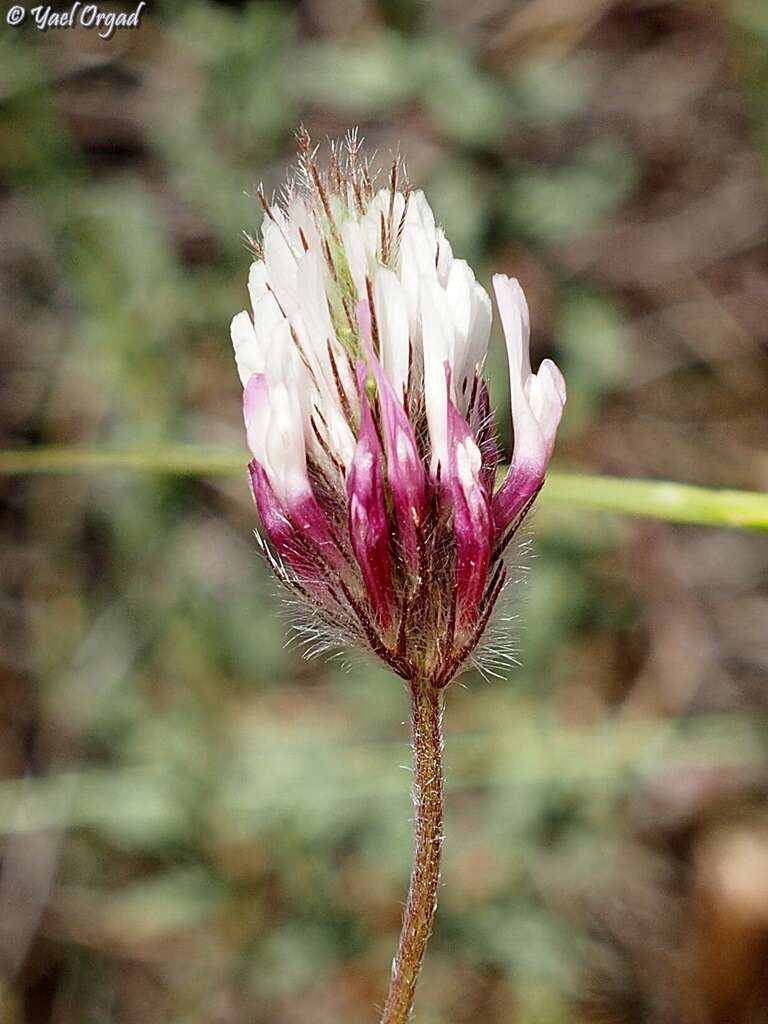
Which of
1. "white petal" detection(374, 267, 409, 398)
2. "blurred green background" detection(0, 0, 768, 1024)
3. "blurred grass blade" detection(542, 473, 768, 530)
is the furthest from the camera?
"blurred green background" detection(0, 0, 768, 1024)

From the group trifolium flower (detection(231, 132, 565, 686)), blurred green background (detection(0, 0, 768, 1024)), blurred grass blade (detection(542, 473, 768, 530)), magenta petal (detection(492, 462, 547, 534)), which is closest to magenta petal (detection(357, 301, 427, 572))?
trifolium flower (detection(231, 132, 565, 686))

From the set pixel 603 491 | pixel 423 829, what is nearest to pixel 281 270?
pixel 423 829

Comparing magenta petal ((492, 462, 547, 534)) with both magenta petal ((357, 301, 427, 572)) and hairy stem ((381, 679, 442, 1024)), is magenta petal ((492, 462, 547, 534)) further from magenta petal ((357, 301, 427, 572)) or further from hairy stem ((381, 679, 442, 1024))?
hairy stem ((381, 679, 442, 1024))

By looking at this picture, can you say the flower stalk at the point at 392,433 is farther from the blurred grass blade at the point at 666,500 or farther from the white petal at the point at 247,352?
the blurred grass blade at the point at 666,500

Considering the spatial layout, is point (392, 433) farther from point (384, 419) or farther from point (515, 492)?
point (515, 492)
